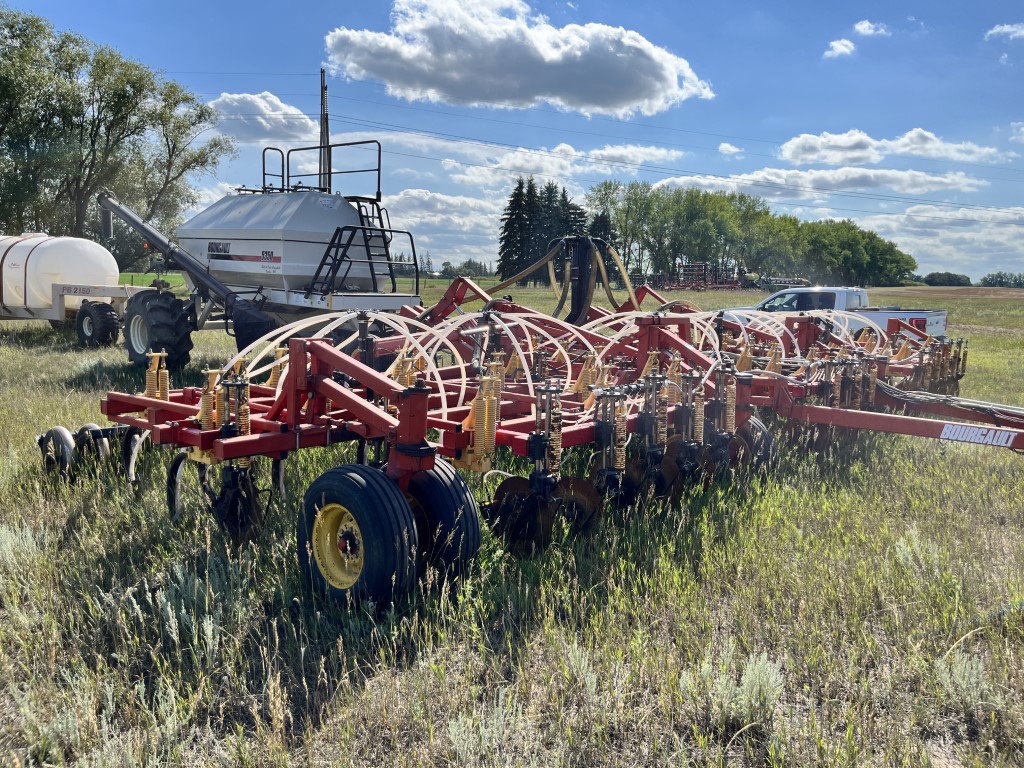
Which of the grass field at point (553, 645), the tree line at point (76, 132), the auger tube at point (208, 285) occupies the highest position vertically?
the tree line at point (76, 132)

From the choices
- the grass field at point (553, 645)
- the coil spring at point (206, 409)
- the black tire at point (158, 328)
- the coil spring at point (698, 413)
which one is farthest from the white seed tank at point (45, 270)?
the coil spring at point (698, 413)

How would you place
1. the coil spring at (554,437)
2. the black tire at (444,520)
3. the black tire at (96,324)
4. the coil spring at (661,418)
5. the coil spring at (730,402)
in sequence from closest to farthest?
the black tire at (444,520)
the coil spring at (554,437)
the coil spring at (661,418)
the coil spring at (730,402)
the black tire at (96,324)

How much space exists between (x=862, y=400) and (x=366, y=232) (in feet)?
23.0

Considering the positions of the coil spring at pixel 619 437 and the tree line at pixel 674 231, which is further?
the tree line at pixel 674 231

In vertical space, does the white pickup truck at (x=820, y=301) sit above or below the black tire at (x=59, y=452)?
above

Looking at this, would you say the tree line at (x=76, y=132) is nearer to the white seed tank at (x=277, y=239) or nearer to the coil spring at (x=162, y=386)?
the white seed tank at (x=277, y=239)

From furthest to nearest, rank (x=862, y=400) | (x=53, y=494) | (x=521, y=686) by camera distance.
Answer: (x=862, y=400) → (x=53, y=494) → (x=521, y=686)

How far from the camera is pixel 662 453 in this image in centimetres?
458

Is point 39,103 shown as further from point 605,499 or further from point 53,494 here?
point 605,499

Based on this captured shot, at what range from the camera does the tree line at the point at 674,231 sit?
62.8m

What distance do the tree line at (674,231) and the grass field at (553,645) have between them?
186 feet

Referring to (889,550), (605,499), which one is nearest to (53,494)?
(605,499)

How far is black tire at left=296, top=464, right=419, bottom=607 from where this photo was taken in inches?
133

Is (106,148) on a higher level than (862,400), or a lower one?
higher
